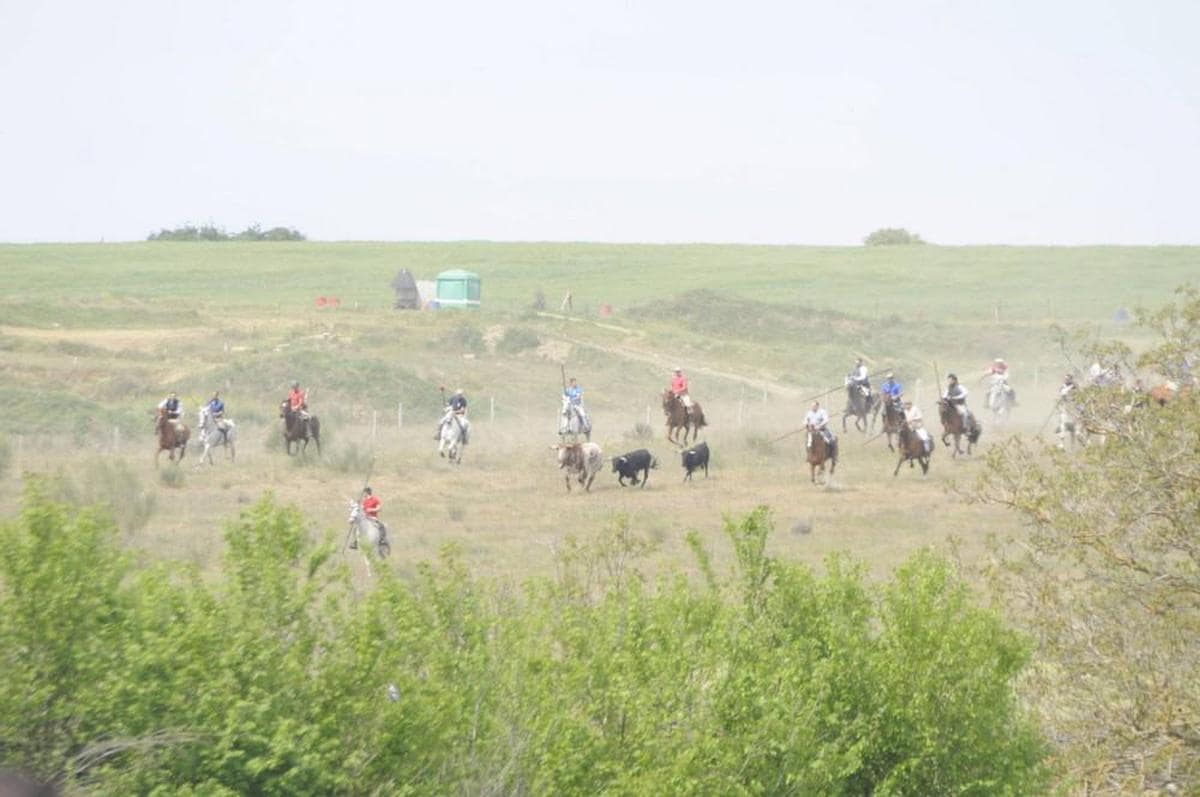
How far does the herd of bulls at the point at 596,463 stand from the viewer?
34.6 meters

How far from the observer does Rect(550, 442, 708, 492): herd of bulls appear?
34.6m

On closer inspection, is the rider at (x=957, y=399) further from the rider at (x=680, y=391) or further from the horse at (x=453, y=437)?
the horse at (x=453, y=437)

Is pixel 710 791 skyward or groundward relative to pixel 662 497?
skyward

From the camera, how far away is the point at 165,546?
85.3 ft

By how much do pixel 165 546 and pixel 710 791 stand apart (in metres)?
18.4

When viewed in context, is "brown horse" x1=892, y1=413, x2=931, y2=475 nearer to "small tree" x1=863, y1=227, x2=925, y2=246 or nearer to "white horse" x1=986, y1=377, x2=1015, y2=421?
"white horse" x1=986, y1=377, x2=1015, y2=421

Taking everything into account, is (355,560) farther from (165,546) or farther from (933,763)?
(933,763)

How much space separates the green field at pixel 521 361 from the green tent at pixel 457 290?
3360 mm

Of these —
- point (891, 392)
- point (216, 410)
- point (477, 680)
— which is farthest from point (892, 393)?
point (477, 680)

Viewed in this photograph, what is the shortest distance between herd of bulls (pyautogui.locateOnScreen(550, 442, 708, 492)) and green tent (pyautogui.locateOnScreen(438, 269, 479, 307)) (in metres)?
50.6

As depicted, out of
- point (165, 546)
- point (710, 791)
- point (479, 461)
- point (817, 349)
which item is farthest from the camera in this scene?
point (817, 349)

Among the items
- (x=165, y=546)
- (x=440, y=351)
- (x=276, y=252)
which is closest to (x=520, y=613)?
(x=165, y=546)

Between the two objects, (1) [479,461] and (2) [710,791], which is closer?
(2) [710,791]

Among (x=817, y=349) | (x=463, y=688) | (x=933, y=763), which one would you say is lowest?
(x=817, y=349)
